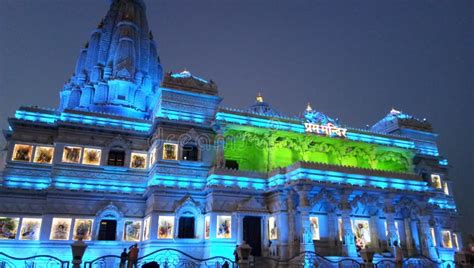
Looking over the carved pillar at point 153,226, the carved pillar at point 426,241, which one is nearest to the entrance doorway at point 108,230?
the carved pillar at point 153,226

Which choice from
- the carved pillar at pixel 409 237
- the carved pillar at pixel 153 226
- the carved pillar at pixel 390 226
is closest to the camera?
the carved pillar at pixel 153 226

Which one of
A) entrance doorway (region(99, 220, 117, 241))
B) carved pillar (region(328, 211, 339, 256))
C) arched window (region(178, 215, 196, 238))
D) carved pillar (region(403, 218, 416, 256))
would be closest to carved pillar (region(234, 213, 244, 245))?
arched window (region(178, 215, 196, 238))

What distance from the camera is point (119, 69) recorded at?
139 feet

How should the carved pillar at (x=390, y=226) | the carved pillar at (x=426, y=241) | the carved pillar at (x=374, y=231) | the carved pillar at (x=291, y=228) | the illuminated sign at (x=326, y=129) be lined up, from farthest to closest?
the illuminated sign at (x=326, y=129) → the carved pillar at (x=374, y=231) → the carved pillar at (x=426, y=241) → the carved pillar at (x=390, y=226) → the carved pillar at (x=291, y=228)

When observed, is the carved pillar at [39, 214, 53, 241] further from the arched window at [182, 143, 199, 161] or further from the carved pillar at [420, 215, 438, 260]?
the carved pillar at [420, 215, 438, 260]

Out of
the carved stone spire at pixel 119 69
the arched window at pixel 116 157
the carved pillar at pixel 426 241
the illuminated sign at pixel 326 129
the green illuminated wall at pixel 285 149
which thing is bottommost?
the carved pillar at pixel 426 241

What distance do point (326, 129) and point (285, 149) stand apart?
14.4 feet

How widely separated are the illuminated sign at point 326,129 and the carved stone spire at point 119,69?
1721 centimetres

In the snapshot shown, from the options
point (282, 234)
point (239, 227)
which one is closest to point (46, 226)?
point (239, 227)

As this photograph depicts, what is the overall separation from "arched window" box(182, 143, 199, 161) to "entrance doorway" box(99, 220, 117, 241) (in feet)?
25.7

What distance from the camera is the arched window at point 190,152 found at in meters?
30.7

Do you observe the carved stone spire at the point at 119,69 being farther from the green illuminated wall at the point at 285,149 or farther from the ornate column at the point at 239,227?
the ornate column at the point at 239,227

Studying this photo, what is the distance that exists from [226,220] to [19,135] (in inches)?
735

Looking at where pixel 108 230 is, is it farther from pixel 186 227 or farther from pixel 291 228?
pixel 291 228
